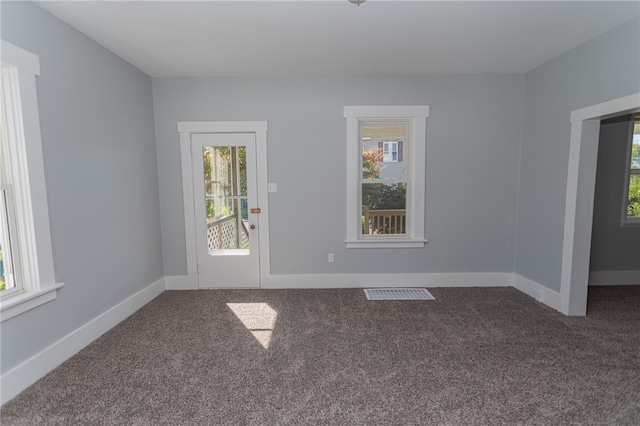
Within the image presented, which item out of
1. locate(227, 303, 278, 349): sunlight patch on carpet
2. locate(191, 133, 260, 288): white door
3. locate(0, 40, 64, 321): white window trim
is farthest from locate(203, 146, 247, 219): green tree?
locate(0, 40, 64, 321): white window trim

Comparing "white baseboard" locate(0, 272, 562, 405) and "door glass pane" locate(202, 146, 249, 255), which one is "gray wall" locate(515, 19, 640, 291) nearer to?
"white baseboard" locate(0, 272, 562, 405)

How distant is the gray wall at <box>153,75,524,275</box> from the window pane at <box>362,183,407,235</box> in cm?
29

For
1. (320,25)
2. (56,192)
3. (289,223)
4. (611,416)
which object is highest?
(320,25)

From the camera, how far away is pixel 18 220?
208 centimetres

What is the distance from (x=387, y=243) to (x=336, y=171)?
1.11 metres

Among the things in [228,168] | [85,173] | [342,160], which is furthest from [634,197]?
[85,173]

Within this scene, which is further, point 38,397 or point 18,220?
point 18,220

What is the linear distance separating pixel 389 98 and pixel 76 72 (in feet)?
9.97

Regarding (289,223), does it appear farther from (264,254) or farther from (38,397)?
(38,397)

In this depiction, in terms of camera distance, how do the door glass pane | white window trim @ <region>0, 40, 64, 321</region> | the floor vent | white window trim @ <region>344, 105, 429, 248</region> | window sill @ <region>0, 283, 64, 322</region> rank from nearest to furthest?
window sill @ <region>0, 283, 64, 322</region> → white window trim @ <region>0, 40, 64, 321</region> → the floor vent → white window trim @ <region>344, 105, 429, 248</region> → the door glass pane

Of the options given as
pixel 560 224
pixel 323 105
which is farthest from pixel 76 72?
pixel 560 224

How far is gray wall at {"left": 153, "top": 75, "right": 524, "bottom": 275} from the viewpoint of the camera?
3.60 m

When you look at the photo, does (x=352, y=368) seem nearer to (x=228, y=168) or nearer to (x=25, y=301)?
(x=25, y=301)

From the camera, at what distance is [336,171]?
3.72 meters
